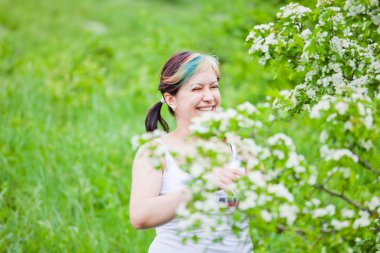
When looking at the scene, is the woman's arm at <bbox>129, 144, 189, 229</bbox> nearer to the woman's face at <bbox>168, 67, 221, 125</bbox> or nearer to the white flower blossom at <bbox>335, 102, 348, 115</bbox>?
the woman's face at <bbox>168, 67, 221, 125</bbox>

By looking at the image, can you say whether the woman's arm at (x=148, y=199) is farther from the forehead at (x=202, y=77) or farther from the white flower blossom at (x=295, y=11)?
the white flower blossom at (x=295, y=11)

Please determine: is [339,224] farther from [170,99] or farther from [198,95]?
[170,99]

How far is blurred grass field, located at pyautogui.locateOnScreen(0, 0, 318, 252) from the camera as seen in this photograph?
4.04 m

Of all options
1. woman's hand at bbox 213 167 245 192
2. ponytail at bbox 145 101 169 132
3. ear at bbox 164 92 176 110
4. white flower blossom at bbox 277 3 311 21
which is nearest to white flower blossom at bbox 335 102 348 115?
woman's hand at bbox 213 167 245 192

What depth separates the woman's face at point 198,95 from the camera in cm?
262

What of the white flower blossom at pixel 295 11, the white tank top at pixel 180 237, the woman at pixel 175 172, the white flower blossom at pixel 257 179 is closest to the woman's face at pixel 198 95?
the woman at pixel 175 172

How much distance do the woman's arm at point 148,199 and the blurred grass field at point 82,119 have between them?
27.4 inches

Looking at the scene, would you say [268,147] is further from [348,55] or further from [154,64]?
[154,64]

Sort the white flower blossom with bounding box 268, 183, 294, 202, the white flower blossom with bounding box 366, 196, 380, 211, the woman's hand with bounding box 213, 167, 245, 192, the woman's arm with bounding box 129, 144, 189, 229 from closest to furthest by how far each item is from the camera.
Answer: the white flower blossom with bounding box 268, 183, 294, 202
the white flower blossom with bounding box 366, 196, 380, 211
the woman's hand with bounding box 213, 167, 245, 192
the woman's arm with bounding box 129, 144, 189, 229

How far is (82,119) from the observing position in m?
6.20

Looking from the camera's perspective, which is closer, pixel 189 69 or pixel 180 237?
pixel 180 237

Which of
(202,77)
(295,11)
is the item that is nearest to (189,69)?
(202,77)

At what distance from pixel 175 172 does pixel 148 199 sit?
201 millimetres

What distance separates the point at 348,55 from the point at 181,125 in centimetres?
90
